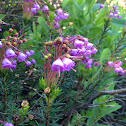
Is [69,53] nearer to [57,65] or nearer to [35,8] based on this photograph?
[57,65]

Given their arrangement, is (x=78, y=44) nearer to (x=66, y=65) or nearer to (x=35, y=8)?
(x=66, y=65)

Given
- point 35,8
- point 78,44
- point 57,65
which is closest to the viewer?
point 57,65

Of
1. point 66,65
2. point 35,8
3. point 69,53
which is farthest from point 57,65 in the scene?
point 35,8

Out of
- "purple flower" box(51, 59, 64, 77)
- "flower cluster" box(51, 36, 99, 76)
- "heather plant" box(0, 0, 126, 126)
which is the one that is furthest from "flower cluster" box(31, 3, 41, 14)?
"purple flower" box(51, 59, 64, 77)

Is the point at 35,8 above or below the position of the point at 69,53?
above

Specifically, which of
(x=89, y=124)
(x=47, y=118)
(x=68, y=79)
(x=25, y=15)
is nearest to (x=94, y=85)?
(x=68, y=79)

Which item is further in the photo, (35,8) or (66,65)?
(35,8)

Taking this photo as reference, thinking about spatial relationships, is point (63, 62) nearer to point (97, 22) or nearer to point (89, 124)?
point (89, 124)

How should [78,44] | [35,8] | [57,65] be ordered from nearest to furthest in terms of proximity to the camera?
[57,65] → [78,44] → [35,8]

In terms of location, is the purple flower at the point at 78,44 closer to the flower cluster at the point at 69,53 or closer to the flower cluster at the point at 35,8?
the flower cluster at the point at 69,53
